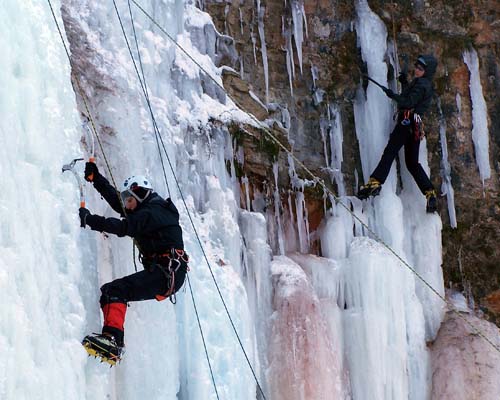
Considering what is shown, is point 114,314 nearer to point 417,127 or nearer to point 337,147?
point 337,147

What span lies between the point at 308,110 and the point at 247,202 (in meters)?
1.34

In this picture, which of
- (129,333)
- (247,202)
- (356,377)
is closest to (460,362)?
(356,377)

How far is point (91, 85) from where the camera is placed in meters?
6.70

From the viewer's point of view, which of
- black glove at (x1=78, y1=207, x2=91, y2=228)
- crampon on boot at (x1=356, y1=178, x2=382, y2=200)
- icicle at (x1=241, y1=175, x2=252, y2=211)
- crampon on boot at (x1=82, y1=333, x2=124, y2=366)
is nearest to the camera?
crampon on boot at (x1=82, y1=333, x2=124, y2=366)

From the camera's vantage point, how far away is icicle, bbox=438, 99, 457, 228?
31.8 feet

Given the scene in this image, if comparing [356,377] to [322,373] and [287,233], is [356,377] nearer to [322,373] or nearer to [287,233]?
[322,373]

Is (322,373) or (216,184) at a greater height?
(216,184)

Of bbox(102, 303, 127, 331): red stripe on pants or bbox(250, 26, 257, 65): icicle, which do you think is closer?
bbox(102, 303, 127, 331): red stripe on pants

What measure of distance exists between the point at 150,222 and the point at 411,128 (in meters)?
4.02

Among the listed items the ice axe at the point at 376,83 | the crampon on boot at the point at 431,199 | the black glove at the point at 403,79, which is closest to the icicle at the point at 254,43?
the ice axe at the point at 376,83

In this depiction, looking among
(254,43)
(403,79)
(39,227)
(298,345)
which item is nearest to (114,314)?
(39,227)

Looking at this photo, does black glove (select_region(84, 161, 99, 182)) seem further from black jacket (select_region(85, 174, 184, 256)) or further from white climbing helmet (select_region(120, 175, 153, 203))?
white climbing helmet (select_region(120, 175, 153, 203))

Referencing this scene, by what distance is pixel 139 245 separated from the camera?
5.94 m

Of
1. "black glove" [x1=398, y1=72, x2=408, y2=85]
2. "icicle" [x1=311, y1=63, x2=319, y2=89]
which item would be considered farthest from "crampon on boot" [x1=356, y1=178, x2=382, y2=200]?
"icicle" [x1=311, y1=63, x2=319, y2=89]
